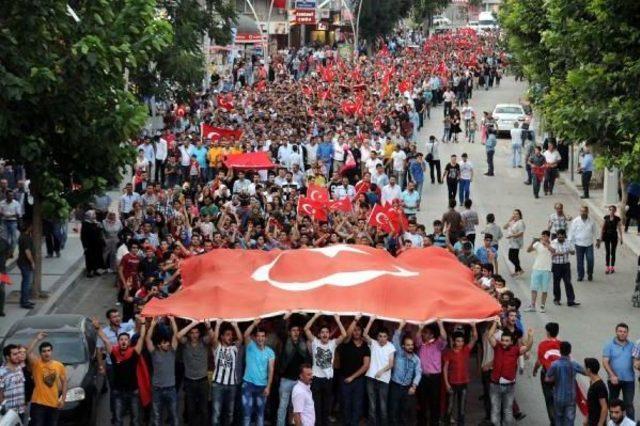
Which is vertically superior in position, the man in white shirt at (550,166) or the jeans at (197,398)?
the man in white shirt at (550,166)

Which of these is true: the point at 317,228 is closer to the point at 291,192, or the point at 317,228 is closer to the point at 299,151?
the point at 291,192

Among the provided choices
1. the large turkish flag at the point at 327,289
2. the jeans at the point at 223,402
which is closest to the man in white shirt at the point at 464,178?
the large turkish flag at the point at 327,289

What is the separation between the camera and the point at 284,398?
16.9 metres

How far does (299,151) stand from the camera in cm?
3478

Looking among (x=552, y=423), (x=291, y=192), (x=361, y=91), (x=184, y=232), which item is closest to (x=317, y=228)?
(x=184, y=232)

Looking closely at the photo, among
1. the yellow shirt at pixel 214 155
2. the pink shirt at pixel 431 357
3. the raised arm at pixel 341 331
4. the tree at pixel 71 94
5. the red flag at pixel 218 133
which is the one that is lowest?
the pink shirt at pixel 431 357

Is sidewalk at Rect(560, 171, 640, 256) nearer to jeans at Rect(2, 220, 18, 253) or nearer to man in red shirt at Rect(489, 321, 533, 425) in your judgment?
man in red shirt at Rect(489, 321, 533, 425)

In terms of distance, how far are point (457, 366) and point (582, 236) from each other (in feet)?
30.1

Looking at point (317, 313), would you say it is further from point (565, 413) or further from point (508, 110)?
point (508, 110)

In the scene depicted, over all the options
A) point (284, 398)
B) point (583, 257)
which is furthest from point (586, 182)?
point (284, 398)

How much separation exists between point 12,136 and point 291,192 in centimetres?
810

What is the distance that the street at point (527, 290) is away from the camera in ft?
63.7

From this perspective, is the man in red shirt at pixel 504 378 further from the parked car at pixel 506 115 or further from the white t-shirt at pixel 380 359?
the parked car at pixel 506 115

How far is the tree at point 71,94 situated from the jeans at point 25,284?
0.57 m
